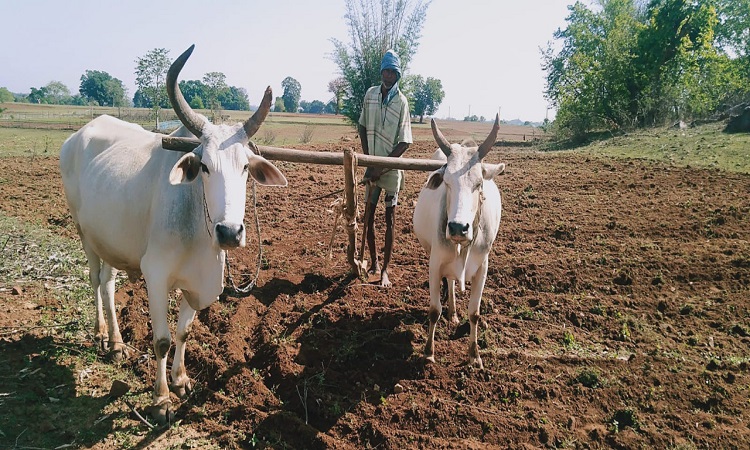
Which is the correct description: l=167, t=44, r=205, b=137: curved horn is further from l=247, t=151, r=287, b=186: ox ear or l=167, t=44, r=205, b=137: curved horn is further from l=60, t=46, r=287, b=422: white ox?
l=247, t=151, r=287, b=186: ox ear

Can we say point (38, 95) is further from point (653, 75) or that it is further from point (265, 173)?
point (265, 173)

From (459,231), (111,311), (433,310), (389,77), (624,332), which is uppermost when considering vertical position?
(389,77)

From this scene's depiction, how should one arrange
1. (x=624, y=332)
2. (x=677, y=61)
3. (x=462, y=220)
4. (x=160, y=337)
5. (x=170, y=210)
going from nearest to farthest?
(x=170, y=210) → (x=160, y=337) → (x=462, y=220) → (x=624, y=332) → (x=677, y=61)

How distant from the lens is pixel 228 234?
2.77m

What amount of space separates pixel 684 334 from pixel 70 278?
650cm

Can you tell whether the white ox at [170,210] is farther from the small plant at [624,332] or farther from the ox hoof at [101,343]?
the small plant at [624,332]

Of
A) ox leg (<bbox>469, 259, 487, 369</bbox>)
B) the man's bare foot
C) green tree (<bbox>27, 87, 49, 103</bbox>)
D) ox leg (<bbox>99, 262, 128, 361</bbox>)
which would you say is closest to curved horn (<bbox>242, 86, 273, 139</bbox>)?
ox leg (<bbox>99, 262, 128, 361</bbox>)

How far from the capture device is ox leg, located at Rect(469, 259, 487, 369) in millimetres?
4188

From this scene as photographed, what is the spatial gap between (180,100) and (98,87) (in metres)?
87.0

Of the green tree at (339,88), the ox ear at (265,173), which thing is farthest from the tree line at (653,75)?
the ox ear at (265,173)

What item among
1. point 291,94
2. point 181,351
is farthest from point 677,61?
point 291,94

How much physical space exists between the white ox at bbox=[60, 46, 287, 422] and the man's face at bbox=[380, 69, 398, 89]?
255 cm

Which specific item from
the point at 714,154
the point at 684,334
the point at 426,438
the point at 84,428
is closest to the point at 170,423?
the point at 84,428

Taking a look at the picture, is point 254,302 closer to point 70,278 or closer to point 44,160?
point 70,278
